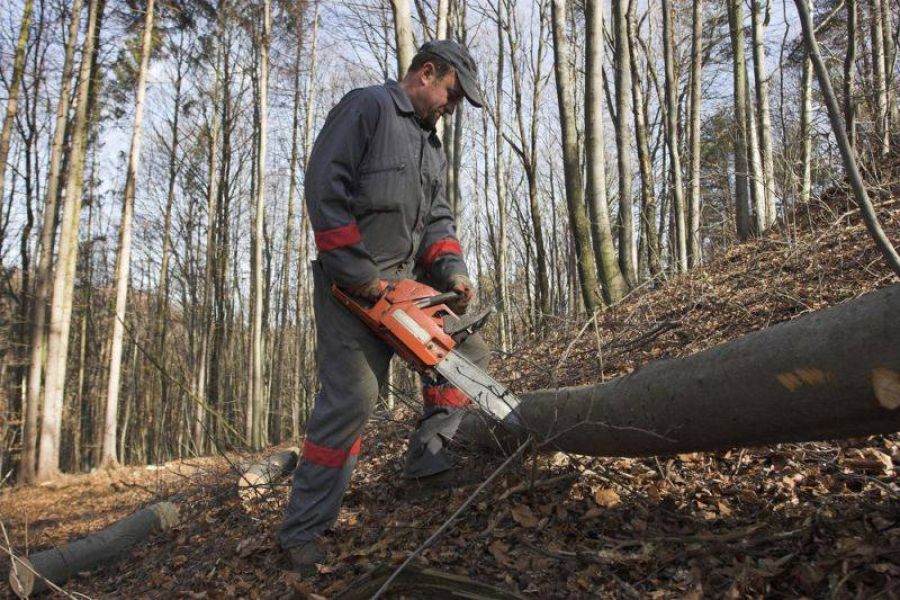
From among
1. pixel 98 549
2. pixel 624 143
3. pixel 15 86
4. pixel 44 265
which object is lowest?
pixel 98 549

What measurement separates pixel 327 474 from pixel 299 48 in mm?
17003

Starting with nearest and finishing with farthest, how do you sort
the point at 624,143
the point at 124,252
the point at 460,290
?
the point at 460,290
the point at 624,143
the point at 124,252

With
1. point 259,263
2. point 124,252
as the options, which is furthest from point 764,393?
point 259,263

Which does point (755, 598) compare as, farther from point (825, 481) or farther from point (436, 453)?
point (436, 453)

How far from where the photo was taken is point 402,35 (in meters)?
6.55

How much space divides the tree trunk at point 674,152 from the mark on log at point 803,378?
7531mm

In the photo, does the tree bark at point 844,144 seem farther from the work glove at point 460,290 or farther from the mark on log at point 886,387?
the work glove at point 460,290

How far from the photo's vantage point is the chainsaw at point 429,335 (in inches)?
107

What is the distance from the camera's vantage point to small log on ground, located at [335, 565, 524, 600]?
2.04 metres

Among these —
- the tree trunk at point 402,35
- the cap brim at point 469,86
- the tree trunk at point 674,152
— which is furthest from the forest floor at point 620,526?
the tree trunk at point 674,152

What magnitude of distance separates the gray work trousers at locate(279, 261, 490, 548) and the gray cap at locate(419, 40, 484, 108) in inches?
46.1

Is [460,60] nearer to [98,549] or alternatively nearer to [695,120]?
[98,549]

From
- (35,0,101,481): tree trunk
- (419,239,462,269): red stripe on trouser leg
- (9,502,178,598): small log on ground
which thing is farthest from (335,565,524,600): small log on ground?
(35,0,101,481): tree trunk

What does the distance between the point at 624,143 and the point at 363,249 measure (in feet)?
22.8
